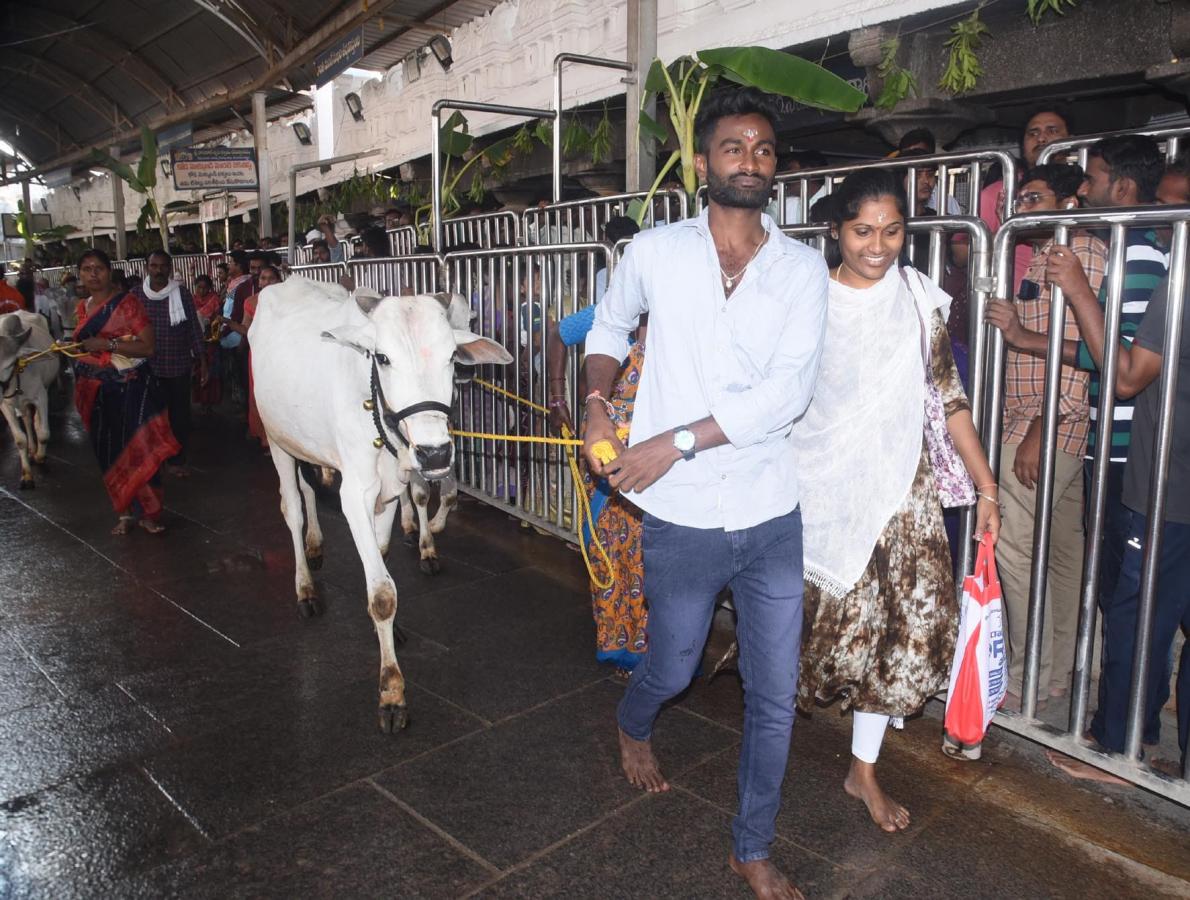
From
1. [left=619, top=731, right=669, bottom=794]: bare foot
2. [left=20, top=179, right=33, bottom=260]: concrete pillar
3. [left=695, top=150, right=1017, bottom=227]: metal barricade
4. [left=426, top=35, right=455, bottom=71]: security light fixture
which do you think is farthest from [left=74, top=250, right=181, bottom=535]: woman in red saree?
[left=20, top=179, right=33, bottom=260]: concrete pillar

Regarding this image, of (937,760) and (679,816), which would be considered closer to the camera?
(679,816)

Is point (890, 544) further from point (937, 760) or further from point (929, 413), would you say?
point (937, 760)

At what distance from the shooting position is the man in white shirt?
98.8 inches

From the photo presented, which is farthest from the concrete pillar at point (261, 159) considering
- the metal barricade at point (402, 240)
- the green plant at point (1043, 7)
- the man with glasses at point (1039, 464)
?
the man with glasses at point (1039, 464)

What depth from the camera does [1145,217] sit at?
2857mm

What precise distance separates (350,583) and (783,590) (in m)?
3.44

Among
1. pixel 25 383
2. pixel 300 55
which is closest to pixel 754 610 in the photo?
pixel 25 383

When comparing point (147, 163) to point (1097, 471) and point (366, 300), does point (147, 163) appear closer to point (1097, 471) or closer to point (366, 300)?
point (366, 300)

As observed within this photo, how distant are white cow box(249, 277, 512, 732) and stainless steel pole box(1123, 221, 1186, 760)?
91.8 inches

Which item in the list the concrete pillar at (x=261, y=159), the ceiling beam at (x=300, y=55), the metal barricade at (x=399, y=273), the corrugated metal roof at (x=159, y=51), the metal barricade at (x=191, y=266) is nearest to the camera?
the metal barricade at (x=399, y=273)

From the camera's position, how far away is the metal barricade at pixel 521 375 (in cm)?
536

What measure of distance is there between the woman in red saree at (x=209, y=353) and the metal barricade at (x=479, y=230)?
13.4ft

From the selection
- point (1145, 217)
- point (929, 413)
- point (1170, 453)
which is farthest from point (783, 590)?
point (1145, 217)

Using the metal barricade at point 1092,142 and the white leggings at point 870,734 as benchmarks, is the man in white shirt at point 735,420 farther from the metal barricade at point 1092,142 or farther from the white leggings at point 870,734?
the metal barricade at point 1092,142
